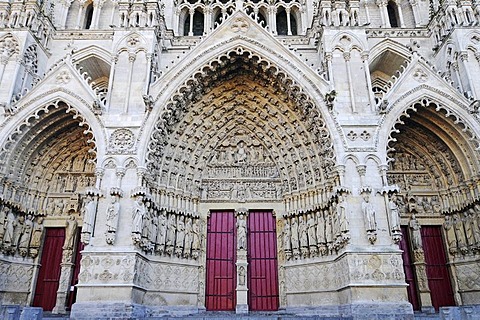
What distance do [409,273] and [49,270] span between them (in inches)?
469

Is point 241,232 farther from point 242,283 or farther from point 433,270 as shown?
point 433,270

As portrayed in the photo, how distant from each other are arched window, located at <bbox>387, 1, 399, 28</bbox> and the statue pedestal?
1113 centimetres

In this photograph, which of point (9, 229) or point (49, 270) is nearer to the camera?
point (9, 229)

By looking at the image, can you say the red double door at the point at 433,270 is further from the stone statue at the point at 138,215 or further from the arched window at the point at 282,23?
the arched window at the point at 282,23

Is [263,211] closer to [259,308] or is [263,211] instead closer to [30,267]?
[259,308]

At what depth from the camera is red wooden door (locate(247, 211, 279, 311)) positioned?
12.2m

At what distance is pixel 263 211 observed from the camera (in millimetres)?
13211

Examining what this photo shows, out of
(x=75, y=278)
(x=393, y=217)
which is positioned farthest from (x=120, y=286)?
(x=393, y=217)

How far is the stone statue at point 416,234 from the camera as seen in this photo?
1223 centimetres

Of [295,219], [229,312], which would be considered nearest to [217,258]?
[229,312]

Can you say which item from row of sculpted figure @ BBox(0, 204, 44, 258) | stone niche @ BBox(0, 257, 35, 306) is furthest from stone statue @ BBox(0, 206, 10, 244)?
stone niche @ BBox(0, 257, 35, 306)

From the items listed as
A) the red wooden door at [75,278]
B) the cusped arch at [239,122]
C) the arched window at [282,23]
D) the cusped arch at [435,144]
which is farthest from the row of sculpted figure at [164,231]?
the arched window at [282,23]

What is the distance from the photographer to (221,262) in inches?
497

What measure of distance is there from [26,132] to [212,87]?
6.34 meters
